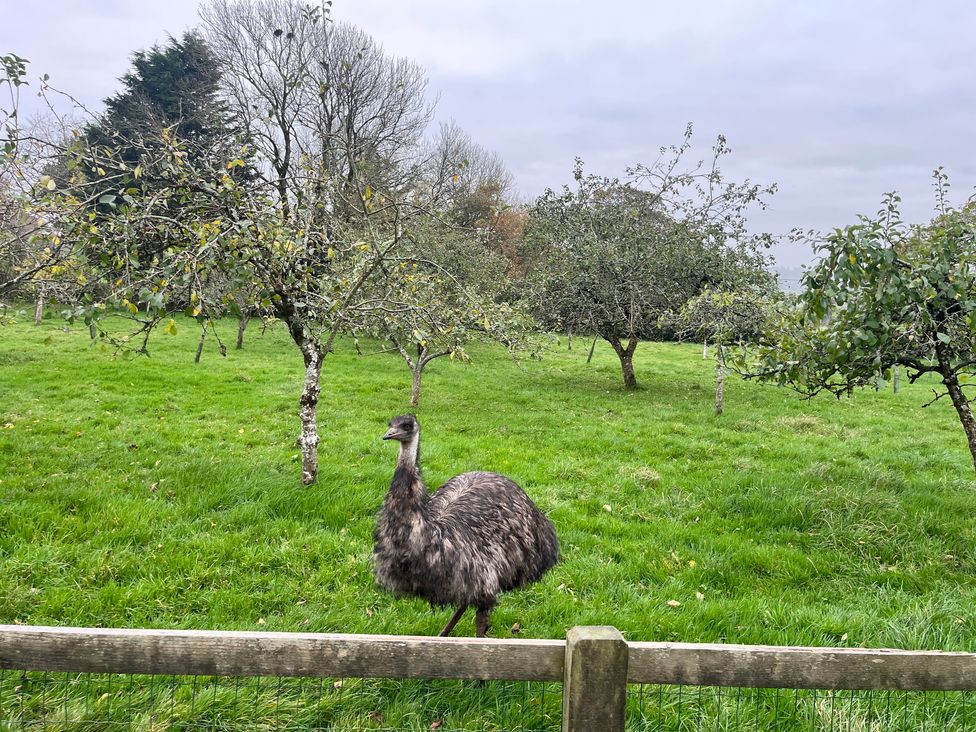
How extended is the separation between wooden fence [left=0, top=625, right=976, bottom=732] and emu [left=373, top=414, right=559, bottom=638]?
1683 millimetres

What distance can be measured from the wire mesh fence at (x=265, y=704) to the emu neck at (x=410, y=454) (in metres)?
1.55

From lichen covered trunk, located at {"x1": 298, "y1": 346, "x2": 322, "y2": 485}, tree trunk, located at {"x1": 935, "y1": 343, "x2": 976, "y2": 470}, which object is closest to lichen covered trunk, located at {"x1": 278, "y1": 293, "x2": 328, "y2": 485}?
lichen covered trunk, located at {"x1": 298, "y1": 346, "x2": 322, "y2": 485}

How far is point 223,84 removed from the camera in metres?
32.6

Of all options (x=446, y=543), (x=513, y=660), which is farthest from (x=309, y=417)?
(x=513, y=660)

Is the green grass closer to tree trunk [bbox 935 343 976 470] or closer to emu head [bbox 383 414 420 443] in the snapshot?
tree trunk [bbox 935 343 976 470]

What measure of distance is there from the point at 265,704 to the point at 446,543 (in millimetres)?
1575

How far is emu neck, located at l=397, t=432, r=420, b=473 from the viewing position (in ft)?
14.3

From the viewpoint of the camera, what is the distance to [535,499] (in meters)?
8.31

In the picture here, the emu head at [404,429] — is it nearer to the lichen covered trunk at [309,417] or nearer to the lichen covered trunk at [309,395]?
the lichen covered trunk at [309,395]

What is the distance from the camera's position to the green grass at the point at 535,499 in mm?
5312

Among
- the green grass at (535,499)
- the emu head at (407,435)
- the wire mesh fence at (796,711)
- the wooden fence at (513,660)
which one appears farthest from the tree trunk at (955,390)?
the emu head at (407,435)

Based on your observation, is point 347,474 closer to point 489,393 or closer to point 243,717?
point 243,717

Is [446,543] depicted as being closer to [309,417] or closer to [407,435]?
[407,435]

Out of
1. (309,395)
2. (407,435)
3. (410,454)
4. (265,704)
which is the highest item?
(407,435)
